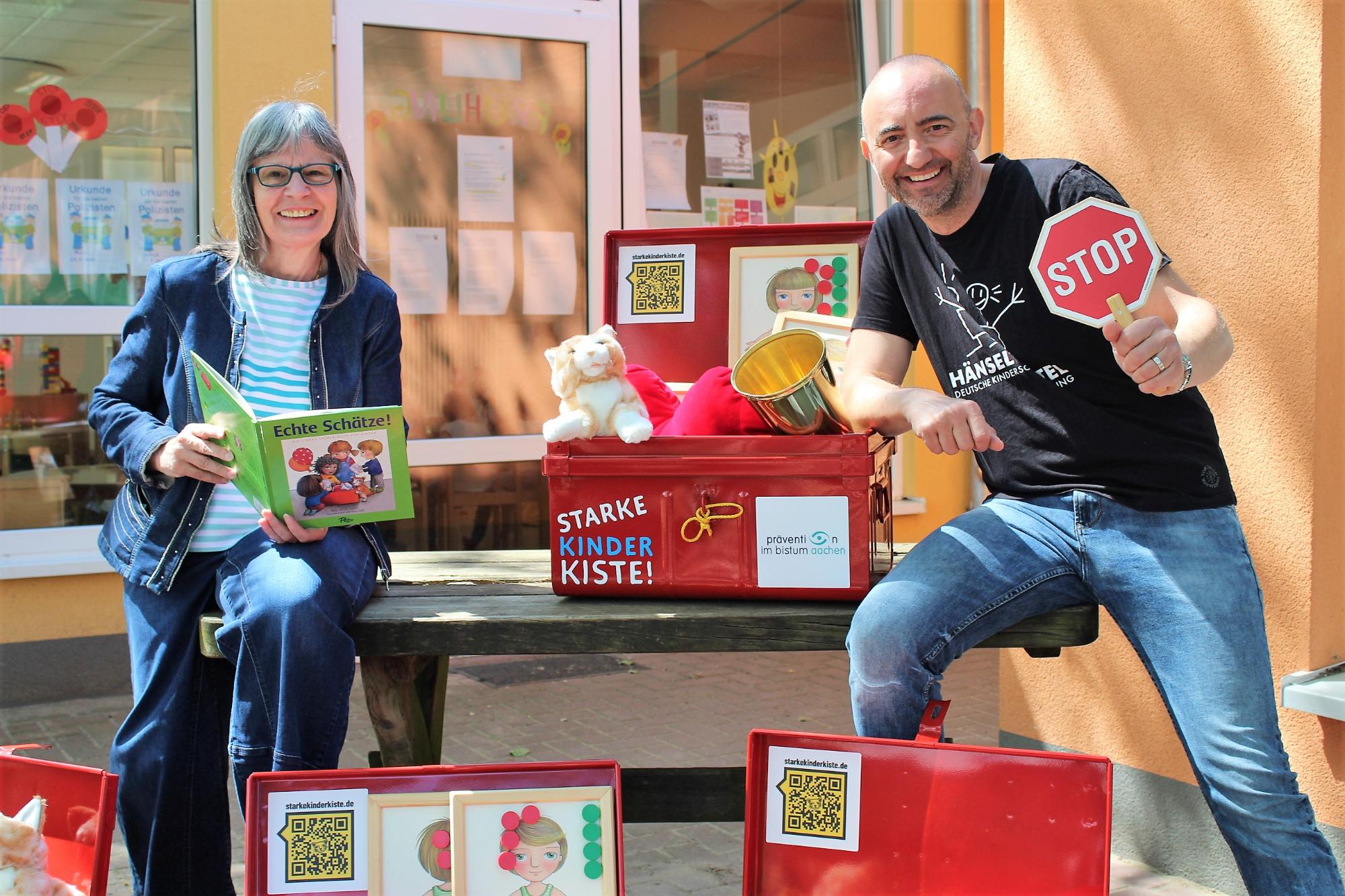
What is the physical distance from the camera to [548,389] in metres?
5.58

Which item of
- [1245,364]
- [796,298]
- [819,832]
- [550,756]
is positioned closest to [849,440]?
[819,832]

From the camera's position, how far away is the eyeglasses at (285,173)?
2.31 m

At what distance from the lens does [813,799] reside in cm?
186

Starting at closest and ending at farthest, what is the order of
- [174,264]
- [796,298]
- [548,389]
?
[174,264] → [796,298] → [548,389]

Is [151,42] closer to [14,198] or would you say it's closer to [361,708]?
[14,198]

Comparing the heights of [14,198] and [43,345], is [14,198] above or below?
above

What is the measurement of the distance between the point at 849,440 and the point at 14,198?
12.9ft

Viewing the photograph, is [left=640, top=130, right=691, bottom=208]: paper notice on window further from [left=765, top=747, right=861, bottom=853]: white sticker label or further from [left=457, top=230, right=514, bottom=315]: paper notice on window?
[left=765, top=747, right=861, bottom=853]: white sticker label

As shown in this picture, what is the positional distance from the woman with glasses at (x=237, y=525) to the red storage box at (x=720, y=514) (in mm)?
449

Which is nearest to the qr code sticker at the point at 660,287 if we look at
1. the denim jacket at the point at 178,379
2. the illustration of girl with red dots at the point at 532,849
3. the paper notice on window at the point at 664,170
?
the denim jacket at the point at 178,379

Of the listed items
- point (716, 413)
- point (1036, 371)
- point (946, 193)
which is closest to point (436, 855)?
point (716, 413)

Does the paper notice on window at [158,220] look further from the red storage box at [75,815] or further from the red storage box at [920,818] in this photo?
the red storage box at [920,818]

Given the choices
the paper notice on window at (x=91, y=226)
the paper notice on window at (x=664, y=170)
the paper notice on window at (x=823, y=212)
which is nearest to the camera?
the paper notice on window at (x=91, y=226)

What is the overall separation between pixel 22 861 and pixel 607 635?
960 millimetres
